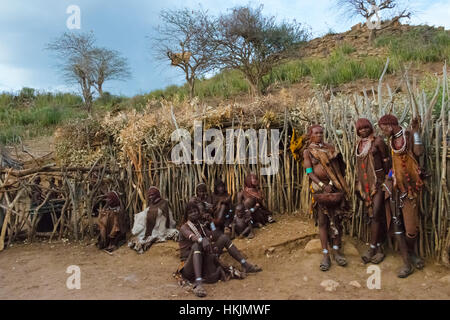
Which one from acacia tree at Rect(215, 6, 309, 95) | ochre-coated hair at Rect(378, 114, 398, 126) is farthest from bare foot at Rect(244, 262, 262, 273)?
acacia tree at Rect(215, 6, 309, 95)

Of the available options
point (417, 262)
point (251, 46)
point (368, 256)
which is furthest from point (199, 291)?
point (251, 46)

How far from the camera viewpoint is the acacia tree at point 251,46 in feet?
45.9

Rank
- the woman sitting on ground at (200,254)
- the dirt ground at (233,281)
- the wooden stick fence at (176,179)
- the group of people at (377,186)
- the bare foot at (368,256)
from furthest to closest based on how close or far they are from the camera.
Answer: the wooden stick fence at (176,179), the bare foot at (368,256), the woman sitting on ground at (200,254), the group of people at (377,186), the dirt ground at (233,281)

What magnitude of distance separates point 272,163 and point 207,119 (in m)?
1.21

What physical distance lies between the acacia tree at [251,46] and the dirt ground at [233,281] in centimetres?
943

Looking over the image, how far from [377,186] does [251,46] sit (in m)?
11.2

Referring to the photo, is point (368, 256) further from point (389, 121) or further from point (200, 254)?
point (200, 254)

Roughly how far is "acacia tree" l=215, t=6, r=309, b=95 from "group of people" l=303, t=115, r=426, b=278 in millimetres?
9710

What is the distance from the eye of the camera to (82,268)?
4719 mm

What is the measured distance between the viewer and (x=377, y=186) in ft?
13.3

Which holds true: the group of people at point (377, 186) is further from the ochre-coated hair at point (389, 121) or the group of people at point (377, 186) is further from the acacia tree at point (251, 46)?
the acacia tree at point (251, 46)

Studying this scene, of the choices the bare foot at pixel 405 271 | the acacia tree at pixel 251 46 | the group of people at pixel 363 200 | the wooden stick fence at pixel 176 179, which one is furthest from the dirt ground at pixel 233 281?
the acacia tree at pixel 251 46

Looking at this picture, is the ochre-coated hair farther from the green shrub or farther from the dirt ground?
the green shrub

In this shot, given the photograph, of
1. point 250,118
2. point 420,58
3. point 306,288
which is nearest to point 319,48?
point 420,58
